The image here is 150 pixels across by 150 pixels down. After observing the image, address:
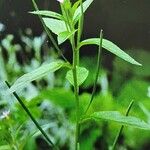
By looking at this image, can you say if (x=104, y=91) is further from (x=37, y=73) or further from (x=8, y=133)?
(x=37, y=73)

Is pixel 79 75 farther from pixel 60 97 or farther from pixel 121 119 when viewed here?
pixel 60 97

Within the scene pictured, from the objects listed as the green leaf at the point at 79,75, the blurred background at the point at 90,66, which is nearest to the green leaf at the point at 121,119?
the green leaf at the point at 79,75

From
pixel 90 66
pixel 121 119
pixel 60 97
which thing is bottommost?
pixel 90 66

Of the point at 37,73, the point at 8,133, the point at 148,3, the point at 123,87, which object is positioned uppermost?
the point at 37,73

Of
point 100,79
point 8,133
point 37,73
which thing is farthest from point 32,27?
point 37,73

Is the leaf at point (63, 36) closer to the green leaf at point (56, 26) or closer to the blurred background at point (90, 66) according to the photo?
the green leaf at point (56, 26)

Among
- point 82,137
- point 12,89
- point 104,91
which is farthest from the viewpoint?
point 104,91

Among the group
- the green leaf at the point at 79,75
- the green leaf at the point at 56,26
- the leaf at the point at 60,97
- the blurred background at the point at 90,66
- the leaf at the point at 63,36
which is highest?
the leaf at the point at 63,36

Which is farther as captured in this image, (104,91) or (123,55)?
(104,91)

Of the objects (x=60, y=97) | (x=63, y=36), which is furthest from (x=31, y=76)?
(x=60, y=97)
